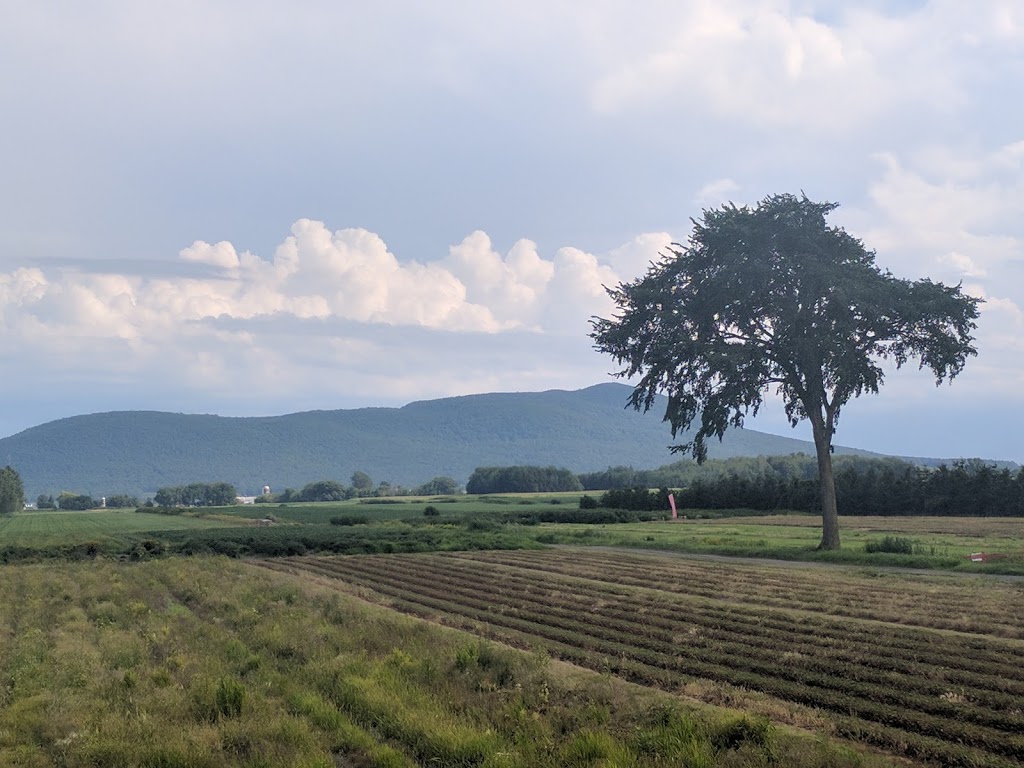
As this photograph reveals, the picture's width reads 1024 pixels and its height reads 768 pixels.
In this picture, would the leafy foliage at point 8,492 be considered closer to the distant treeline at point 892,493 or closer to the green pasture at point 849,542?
the distant treeline at point 892,493

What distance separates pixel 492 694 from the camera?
12883 millimetres

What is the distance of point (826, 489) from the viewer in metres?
39.4

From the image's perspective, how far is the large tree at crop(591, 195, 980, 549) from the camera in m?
37.6

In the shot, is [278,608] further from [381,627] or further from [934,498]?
[934,498]

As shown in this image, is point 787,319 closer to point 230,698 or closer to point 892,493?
point 230,698

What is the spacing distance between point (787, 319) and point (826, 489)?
788 cm

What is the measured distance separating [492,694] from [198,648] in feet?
26.3

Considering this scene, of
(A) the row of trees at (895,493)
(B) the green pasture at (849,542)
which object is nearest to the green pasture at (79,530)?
(B) the green pasture at (849,542)

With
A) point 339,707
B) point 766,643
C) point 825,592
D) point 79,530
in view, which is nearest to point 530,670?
point 339,707

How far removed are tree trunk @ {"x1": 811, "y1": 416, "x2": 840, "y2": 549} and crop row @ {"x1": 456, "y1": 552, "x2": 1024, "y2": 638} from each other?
700 cm

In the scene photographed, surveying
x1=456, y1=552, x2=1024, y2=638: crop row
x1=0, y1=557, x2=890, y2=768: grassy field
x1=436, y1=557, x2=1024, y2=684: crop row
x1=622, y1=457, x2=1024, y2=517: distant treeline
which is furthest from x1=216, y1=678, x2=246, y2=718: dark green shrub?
x1=622, y1=457, x2=1024, y2=517: distant treeline

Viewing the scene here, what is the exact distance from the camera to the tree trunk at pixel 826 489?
38.7 meters

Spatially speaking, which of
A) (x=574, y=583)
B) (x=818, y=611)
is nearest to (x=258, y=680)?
(x=818, y=611)

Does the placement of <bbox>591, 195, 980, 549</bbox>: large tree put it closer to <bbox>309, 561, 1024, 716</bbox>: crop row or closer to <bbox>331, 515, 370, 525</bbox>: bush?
<bbox>309, 561, 1024, 716</bbox>: crop row
